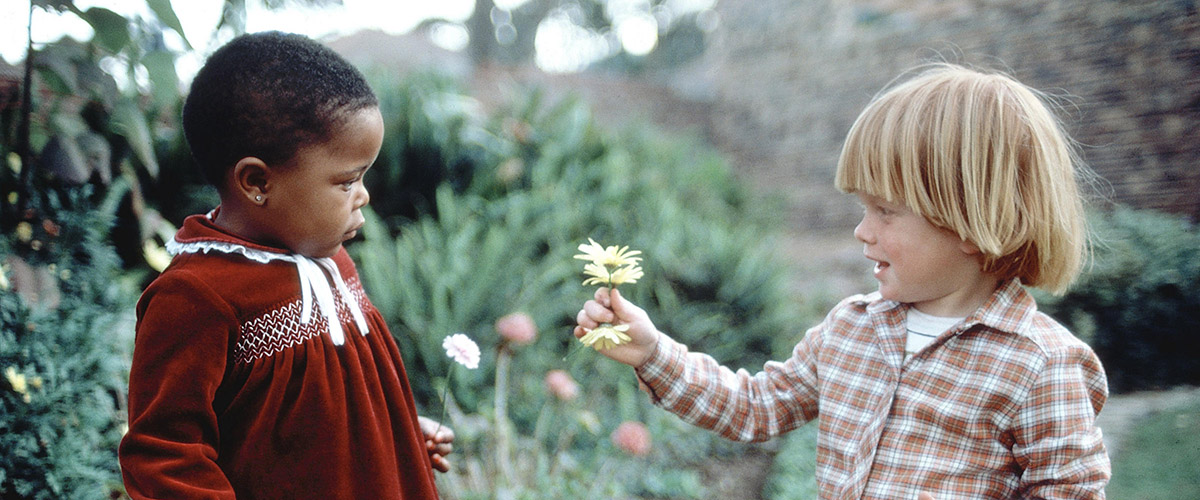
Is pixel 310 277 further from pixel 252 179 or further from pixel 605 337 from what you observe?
pixel 605 337

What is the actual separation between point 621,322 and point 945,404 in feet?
2.07

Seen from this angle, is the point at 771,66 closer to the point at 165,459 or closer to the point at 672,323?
the point at 672,323

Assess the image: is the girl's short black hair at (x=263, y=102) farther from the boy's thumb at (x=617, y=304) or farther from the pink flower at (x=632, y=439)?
the pink flower at (x=632, y=439)

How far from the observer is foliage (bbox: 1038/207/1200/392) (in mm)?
4152

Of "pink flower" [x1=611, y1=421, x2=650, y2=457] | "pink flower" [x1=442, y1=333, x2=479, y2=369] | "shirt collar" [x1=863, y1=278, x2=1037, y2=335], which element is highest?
"shirt collar" [x1=863, y1=278, x2=1037, y2=335]

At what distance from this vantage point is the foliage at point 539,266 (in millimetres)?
3238

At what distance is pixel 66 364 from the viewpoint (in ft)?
6.83

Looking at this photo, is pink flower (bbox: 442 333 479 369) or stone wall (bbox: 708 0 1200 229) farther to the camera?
stone wall (bbox: 708 0 1200 229)

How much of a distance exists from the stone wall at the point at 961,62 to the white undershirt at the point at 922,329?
1.00 m

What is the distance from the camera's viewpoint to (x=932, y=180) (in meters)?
1.38

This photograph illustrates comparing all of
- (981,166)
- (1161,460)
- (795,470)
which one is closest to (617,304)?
(981,166)

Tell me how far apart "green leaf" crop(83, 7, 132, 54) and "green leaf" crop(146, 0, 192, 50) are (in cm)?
24

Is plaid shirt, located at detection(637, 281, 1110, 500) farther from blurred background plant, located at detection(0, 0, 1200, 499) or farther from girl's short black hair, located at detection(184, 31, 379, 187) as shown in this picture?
blurred background plant, located at detection(0, 0, 1200, 499)

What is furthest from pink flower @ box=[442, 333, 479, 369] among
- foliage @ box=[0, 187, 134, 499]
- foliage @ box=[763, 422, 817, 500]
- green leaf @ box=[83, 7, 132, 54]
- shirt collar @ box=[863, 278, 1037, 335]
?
foliage @ box=[763, 422, 817, 500]
